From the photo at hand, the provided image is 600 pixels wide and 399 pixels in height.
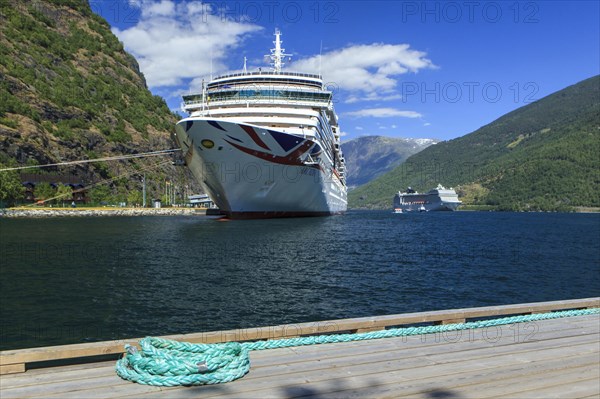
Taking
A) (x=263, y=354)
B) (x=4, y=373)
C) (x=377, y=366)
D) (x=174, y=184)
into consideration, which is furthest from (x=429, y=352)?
(x=174, y=184)

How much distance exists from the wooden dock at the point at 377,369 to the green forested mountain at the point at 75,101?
9820 centimetres

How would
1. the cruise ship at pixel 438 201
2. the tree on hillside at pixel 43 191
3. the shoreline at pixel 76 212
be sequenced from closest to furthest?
the shoreline at pixel 76 212
the tree on hillside at pixel 43 191
the cruise ship at pixel 438 201

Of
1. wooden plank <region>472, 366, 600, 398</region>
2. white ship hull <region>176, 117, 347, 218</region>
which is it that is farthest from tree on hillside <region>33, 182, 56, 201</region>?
wooden plank <region>472, 366, 600, 398</region>

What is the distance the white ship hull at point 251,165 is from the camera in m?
41.7

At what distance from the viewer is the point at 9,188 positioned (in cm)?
8319

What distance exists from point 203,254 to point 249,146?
18998mm

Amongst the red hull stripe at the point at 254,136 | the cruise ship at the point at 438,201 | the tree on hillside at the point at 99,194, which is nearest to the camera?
the red hull stripe at the point at 254,136

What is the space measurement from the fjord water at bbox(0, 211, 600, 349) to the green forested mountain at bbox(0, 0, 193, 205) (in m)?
78.0

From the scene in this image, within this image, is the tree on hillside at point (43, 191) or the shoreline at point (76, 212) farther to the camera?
the tree on hillside at point (43, 191)

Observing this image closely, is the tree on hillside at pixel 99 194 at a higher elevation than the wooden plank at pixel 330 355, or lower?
higher

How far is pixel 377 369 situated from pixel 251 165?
40.3 m

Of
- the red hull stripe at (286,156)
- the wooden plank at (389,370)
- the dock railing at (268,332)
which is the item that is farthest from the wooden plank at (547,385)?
the red hull stripe at (286,156)

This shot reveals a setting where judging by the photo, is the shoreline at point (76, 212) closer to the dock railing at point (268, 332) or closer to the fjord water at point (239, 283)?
the fjord water at point (239, 283)

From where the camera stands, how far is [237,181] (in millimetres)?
45406
